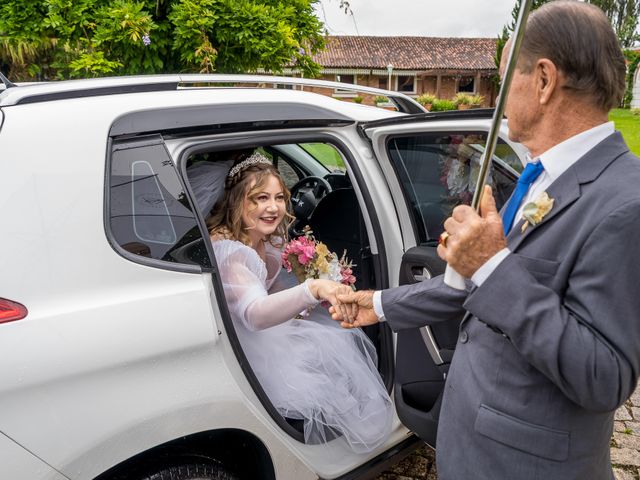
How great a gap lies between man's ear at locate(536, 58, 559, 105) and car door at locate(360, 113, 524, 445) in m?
0.76

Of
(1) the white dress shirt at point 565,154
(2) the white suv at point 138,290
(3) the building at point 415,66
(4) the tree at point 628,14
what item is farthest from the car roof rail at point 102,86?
(4) the tree at point 628,14

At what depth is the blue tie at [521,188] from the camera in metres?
1.21

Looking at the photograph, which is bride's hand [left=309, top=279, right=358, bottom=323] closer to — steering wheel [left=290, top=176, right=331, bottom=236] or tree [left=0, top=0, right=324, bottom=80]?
steering wheel [left=290, top=176, right=331, bottom=236]

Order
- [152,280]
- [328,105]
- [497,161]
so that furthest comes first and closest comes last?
[328,105] → [497,161] → [152,280]

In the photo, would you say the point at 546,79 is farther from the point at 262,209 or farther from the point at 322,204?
the point at 322,204

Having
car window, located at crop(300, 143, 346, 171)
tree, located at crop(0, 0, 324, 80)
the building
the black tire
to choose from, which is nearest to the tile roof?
the building

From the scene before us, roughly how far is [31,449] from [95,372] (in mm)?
228

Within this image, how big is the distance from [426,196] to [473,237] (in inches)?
52.9

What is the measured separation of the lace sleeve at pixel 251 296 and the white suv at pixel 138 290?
12.8 inches

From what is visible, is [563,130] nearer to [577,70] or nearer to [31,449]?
[577,70]

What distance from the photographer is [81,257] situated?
1382 mm

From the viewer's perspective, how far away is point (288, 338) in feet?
7.18

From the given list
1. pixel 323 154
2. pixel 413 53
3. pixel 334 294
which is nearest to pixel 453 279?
pixel 334 294

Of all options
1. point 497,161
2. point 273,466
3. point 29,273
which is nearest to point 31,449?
point 29,273
